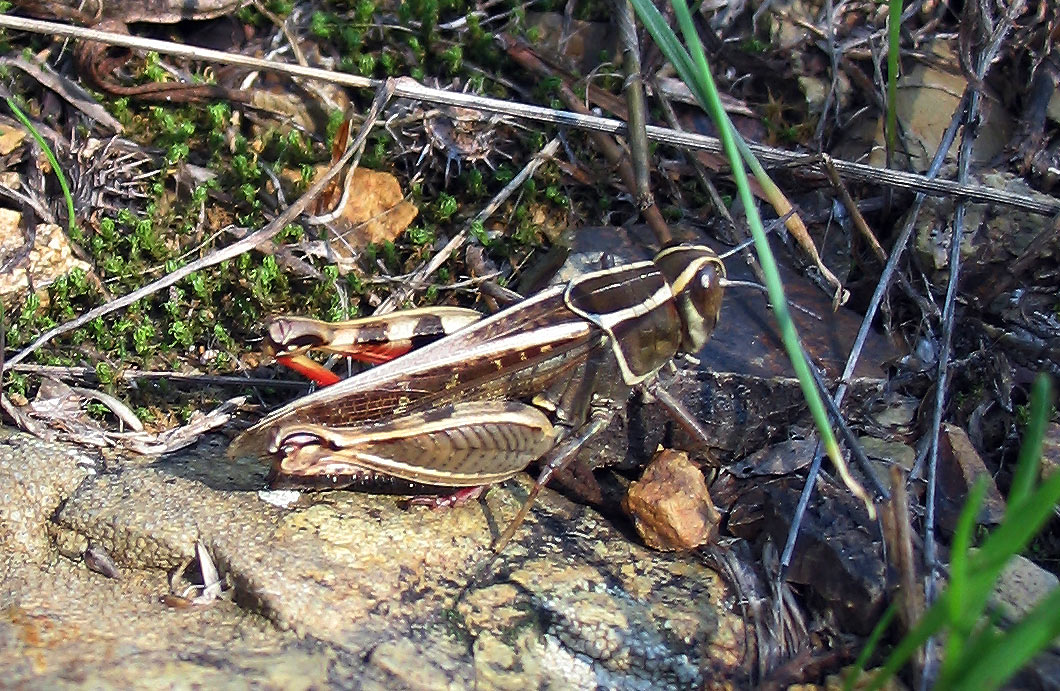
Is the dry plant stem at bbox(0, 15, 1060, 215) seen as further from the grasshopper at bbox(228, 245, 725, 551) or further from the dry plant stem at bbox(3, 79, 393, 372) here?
the grasshopper at bbox(228, 245, 725, 551)

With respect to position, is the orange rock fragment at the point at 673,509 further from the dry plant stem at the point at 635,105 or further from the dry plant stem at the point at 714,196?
the dry plant stem at the point at 635,105

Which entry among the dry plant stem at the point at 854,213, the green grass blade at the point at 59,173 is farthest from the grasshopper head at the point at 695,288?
the green grass blade at the point at 59,173

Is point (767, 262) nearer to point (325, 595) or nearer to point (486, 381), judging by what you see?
point (486, 381)

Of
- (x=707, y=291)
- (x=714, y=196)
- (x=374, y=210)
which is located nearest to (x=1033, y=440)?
(x=707, y=291)

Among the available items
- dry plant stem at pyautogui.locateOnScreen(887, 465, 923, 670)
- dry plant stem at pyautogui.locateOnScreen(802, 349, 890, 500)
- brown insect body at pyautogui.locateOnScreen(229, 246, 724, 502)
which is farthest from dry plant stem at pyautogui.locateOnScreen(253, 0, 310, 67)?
dry plant stem at pyautogui.locateOnScreen(887, 465, 923, 670)

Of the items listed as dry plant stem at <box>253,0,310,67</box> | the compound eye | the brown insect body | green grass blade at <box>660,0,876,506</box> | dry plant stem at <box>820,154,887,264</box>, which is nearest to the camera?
green grass blade at <box>660,0,876,506</box>
